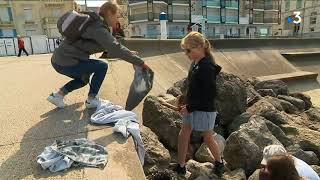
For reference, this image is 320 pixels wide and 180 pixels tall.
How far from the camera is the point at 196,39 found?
3479 millimetres

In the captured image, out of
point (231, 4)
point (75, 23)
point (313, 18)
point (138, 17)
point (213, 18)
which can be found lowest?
point (75, 23)

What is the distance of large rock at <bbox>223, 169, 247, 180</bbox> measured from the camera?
3.79 m

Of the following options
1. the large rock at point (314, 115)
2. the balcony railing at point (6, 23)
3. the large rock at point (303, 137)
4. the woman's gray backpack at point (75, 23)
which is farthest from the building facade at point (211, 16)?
the woman's gray backpack at point (75, 23)

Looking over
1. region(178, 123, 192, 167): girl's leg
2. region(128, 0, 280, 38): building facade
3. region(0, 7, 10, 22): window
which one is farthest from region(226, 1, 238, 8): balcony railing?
region(178, 123, 192, 167): girl's leg

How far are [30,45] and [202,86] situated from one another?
24.6 meters

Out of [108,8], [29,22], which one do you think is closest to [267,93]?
[108,8]

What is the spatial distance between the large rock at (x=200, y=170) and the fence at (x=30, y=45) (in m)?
22.8

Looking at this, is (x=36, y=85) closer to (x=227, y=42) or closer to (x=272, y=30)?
(x=227, y=42)

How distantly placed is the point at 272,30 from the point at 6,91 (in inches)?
2361

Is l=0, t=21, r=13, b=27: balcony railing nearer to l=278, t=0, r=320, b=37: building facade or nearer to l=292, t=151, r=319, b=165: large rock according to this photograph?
l=278, t=0, r=320, b=37: building facade

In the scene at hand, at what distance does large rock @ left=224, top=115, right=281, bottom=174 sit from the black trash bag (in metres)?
1.38

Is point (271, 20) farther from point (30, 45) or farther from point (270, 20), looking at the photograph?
point (30, 45)

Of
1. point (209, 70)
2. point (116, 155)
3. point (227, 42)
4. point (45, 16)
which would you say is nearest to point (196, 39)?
point (209, 70)

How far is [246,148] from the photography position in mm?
4180
